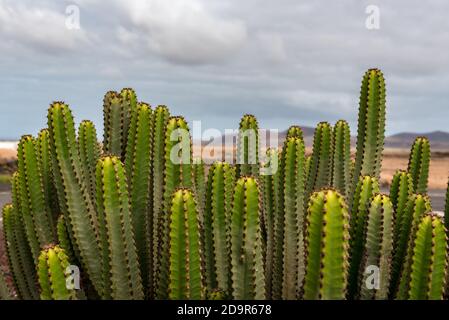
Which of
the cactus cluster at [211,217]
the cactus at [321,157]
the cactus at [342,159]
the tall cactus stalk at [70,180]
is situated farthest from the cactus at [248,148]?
the tall cactus stalk at [70,180]

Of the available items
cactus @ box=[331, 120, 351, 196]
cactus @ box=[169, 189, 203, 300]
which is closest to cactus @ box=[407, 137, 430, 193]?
cactus @ box=[331, 120, 351, 196]

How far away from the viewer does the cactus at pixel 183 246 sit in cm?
327

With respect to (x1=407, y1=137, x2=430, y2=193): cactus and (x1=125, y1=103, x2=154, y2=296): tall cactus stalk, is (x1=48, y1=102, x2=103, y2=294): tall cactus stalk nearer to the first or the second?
(x1=125, y1=103, x2=154, y2=296): tall cactus stalk

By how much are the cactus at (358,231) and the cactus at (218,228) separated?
865 mm

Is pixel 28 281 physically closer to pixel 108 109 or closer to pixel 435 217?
pixel 108 109

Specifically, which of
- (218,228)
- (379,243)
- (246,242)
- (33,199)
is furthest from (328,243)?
(33,199)

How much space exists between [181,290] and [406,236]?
5.28 feet

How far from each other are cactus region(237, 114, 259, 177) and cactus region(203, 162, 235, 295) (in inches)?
35.3

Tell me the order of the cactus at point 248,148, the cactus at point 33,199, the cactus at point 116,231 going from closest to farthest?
the cactus at point 116,231 → the cactus at point 33,199 → the cactus at point 248,148

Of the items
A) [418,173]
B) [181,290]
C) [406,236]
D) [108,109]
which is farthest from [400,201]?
[108,109]

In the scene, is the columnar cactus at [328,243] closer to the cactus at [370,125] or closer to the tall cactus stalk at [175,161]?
the tall cactus stalk at [175,161]

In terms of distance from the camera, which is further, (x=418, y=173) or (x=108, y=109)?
(x=418, y=173)

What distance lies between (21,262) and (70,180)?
1303 mm
